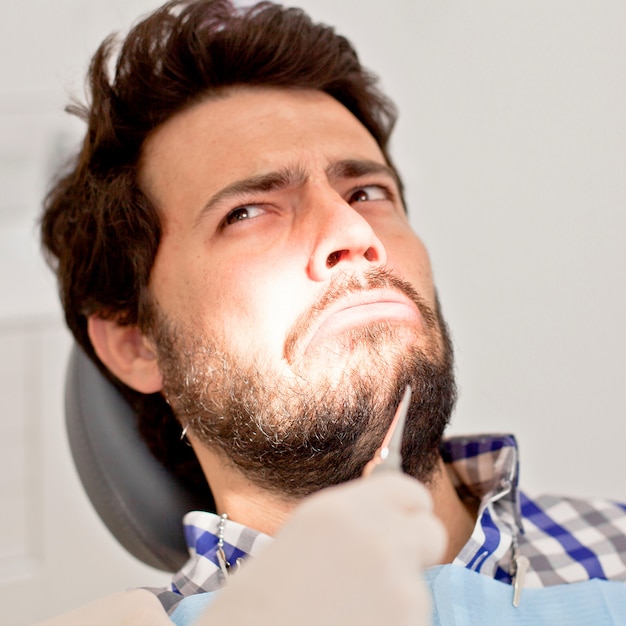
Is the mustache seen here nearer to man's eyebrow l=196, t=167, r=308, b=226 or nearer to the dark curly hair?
man's eyebrow l=196, t=167, r=308, b=226

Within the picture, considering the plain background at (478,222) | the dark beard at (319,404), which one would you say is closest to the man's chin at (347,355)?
the dark beard at (319,404)

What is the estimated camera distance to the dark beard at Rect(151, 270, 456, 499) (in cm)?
83

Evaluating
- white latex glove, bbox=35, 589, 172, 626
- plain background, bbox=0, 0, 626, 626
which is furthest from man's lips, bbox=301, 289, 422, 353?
plain background, bbox=0, 0, 626, 626

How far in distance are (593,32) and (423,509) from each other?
1337 mm

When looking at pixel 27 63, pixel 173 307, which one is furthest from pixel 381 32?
pixel 173 307

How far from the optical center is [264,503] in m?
0.96

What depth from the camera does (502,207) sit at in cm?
160

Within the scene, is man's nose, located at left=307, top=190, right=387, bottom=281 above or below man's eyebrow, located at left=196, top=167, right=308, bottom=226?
below

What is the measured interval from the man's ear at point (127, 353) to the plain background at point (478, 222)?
25.6 inches

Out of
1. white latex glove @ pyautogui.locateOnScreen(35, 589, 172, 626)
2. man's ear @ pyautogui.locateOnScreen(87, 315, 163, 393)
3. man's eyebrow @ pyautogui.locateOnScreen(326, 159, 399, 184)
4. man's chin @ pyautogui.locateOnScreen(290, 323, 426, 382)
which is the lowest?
white latex glove @ pyautogui.locateOnScreen(35, 589, 172, 626)

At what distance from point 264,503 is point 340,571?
1.78ft

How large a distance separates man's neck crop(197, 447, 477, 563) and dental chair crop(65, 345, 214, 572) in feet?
0.38

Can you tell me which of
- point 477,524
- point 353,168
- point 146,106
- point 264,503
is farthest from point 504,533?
point 146,106

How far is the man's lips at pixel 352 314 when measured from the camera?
827 mm
